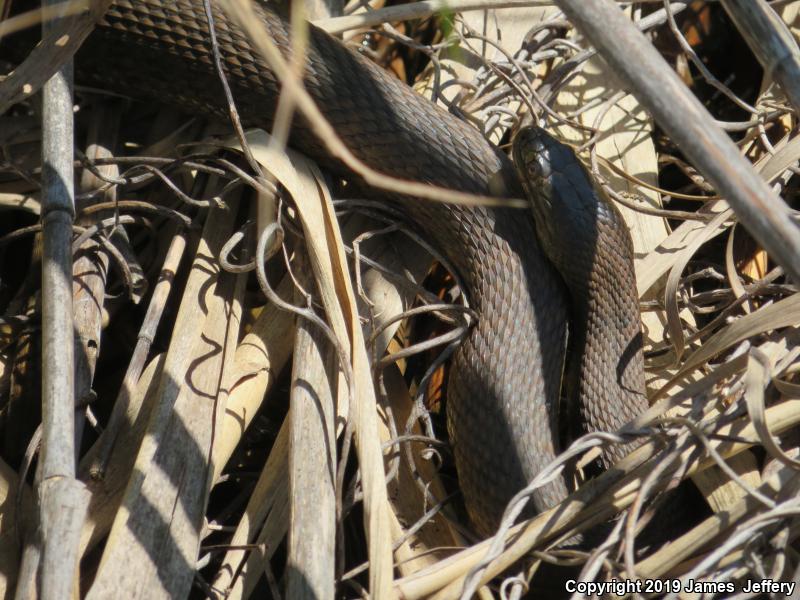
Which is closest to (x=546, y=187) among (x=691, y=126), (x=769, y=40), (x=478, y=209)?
(x=478, y=209)

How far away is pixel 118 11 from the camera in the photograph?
8.42ft

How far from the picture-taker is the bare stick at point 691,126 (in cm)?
112

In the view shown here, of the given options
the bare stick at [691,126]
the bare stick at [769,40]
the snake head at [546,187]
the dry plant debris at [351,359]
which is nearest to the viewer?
the bare stick at [691,126]

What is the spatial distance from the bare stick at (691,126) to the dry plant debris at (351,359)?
1.1 inches

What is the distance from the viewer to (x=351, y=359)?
6.49 feet

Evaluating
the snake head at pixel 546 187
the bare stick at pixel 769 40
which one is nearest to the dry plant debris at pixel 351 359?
the bare stick at pixel 769 40

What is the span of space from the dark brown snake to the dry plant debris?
9 cm

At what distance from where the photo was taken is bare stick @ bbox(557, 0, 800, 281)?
1.12 meters

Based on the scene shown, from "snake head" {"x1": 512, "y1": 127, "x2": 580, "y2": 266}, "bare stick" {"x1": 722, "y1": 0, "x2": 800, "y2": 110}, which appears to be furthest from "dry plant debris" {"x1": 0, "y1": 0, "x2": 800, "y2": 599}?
"snake head" {"x1": 512, "y1": 127, "x2": 580, "y2": 266}

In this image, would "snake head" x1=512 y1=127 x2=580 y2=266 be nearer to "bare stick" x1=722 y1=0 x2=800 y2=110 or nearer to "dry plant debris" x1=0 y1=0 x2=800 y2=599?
"dry plant debris" x1=0 y1=0 x2=800 y2=599

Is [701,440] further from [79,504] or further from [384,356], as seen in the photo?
[79,504]

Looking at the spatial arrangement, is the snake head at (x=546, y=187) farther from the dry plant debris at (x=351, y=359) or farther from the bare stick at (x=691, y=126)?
the bare stick at (x=691, y=126)

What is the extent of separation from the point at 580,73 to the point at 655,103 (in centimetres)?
191

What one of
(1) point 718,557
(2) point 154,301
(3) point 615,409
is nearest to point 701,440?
(1) point 718,557
